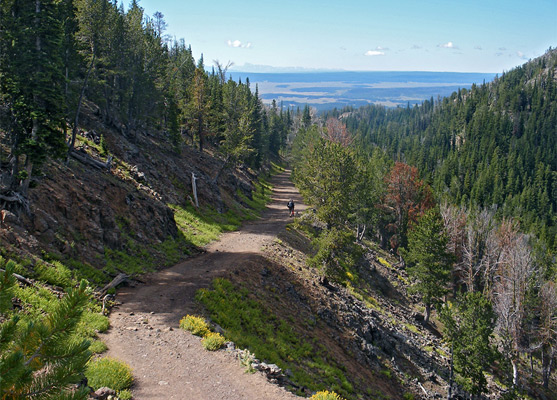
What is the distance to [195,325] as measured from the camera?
1257 cm

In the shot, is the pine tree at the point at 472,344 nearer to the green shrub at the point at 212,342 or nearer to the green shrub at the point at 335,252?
the green shrub at the point at 335,252

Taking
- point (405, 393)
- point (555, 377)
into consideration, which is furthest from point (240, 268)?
point (555, 377)

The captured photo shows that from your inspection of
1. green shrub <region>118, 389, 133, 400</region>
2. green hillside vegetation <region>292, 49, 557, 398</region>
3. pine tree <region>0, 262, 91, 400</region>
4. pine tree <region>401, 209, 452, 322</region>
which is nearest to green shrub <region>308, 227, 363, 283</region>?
green hillside vegetation <region>292, 49, 557, 398</region>

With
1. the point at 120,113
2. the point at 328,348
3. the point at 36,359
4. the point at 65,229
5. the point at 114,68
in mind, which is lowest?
the point at 328,348

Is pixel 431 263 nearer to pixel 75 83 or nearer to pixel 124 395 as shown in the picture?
pixel 124 395

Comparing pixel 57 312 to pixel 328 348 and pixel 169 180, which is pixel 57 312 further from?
pixel 169 180

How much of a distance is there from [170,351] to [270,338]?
5677 mm

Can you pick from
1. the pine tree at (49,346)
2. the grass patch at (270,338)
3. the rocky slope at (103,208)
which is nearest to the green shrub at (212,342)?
the grass patch at (270,338)

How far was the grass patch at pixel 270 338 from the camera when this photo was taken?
13812 mm

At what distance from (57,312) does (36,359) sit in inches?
24.6

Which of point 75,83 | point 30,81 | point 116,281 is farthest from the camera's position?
point 75,83

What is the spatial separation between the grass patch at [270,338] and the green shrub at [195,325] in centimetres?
99

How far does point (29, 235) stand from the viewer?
1409 cm

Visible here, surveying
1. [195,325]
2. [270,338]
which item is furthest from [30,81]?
[270,338]
